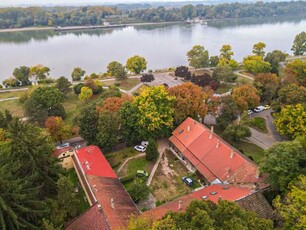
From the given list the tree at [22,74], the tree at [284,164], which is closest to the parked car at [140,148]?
the tree at [284,164]

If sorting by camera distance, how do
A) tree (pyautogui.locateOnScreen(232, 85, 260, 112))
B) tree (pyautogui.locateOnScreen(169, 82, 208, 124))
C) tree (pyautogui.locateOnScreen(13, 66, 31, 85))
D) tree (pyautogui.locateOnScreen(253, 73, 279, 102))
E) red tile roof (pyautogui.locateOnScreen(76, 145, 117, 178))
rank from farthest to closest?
1. tree (pyautogui.locateOnScreen(13, 66, 31, 85))
2. tree (pyautogui.locateOnScreen(253, 73, 279, 102))
3. tree (pyautogui.locateOnScreen(232, 85, 260, 112))
4. tree (pyautogui.locateOnScreen(169, 82, 208, 124))
5. red tile roof (pyautogui.locateOnScreen(76, 145, 117, 178))

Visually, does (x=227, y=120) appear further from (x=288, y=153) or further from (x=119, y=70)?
(x=119, y=70)

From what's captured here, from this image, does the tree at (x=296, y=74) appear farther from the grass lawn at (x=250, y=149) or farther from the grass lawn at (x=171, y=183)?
the grass lawn at (x=171, y=183)

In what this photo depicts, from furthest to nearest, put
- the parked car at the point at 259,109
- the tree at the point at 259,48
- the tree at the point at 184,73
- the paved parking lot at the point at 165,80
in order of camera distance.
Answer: the tree at the point at 259,48
the paved parking lot at the point at 165,80
the tree at the point at 184,73
the parked car at the point at 259,109

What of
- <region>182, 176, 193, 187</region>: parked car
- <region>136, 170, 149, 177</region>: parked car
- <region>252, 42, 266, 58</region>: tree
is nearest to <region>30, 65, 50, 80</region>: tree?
<region>136, 170, 149, 177</region>: parked car

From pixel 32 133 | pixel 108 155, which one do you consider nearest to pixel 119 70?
pixel 108 155

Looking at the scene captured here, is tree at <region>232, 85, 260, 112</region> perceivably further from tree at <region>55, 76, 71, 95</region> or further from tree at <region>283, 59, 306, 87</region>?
tree at <region>55, 76, 71, 95</region>
